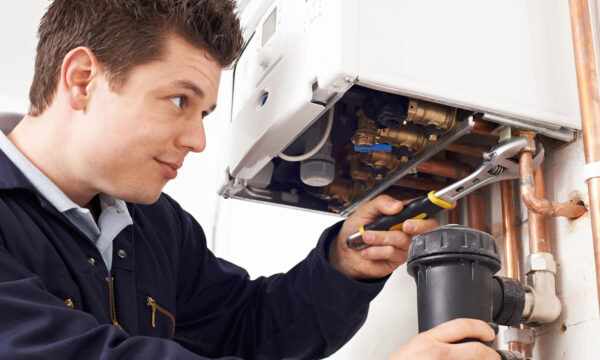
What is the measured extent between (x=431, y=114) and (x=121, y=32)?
0.44m

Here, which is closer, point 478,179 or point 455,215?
point 478,179

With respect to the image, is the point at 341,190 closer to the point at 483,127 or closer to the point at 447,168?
the point at 447,168

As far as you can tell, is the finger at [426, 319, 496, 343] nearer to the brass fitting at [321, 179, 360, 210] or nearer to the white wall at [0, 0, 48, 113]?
the brass fitting at [321, 179, 360, 210]

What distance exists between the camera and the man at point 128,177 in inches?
34.1

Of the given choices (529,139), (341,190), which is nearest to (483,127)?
(529,139)

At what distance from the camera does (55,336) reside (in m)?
0.66

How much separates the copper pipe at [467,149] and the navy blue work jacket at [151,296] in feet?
0.73

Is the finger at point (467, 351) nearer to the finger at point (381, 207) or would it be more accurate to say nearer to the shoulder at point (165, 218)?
the finger at point (381, 207)

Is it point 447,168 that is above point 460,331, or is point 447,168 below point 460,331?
above

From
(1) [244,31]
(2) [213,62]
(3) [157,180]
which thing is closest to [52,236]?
(3) [157,180]

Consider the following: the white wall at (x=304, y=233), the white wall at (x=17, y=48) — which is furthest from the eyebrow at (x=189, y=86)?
the white wall at (x=17, y=48)

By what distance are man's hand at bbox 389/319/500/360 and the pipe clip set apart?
9.2 inches

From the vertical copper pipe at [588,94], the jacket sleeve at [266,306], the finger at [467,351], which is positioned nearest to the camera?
the finger at [467,351]

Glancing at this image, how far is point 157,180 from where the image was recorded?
3.00 feet
